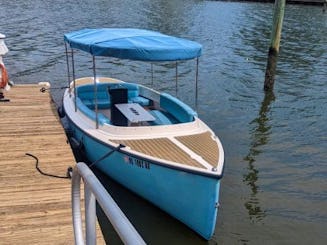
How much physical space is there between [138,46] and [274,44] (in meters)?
9.40

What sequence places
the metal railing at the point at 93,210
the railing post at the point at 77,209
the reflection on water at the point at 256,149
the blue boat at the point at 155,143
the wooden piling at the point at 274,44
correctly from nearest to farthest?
the metal railing at the point at 93,210, the railing post at the point at 77,209, the blue boat at the point at 155,143, the reflection on water at the point at 256,149, the wooden piling at the point at 274,44

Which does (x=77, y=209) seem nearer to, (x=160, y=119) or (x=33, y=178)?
(x=33, y=178)

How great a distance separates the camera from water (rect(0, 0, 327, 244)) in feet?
25.5

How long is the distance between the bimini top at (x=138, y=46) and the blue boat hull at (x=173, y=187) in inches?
69.6

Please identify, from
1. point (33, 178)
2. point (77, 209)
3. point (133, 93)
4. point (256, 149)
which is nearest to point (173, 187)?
point (33, 178)

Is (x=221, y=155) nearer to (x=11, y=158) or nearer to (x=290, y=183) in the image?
(x=290, y=183)

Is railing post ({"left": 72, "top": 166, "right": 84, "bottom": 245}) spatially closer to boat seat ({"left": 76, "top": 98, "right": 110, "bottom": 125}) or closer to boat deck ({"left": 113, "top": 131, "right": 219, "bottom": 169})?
boat deck ({"left": 113, "top": 131, "right": 219, "bottom": 169})

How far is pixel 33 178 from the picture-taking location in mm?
6750

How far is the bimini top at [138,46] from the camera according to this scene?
781 cm

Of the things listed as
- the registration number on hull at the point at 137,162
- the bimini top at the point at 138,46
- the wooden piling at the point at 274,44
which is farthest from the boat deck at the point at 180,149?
the wooden piling at the point at 274,44

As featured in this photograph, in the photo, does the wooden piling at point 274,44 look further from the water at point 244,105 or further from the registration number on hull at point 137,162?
the registration number on hull at point 137,162

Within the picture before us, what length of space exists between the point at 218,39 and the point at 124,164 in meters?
22.2

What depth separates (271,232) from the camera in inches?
298

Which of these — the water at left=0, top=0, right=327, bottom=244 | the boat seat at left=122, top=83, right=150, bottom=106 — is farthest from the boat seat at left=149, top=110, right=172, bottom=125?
the water at left=0, top=0, right=327, bottom=244
